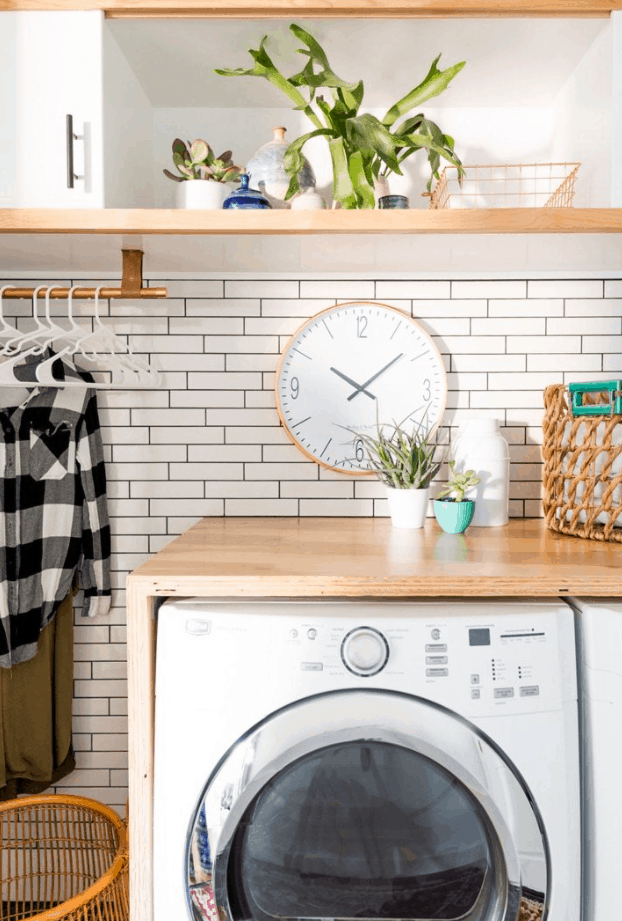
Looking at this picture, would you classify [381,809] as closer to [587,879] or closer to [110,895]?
[587,879]

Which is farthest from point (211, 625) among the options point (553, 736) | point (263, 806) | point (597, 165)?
point (597, 165)

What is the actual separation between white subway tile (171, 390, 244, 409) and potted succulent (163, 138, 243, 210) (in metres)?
0.52

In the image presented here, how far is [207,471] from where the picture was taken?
187 centimetres

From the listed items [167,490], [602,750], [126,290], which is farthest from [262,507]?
[602,750]

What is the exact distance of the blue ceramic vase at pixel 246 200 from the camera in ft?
4.75

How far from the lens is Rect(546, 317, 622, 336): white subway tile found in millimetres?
1835

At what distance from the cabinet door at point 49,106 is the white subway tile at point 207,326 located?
1.60 ft

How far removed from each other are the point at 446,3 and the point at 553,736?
1.44m

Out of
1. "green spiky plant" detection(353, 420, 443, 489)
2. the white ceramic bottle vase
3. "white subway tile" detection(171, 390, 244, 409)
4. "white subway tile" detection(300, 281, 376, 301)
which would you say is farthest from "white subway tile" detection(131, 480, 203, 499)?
the white ceramic bottle vase

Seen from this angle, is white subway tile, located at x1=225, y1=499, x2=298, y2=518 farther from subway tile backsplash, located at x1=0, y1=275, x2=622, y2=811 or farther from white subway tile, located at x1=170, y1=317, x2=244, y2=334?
white subway tile, located at x1=170, y1=317, x2=244, y2=334

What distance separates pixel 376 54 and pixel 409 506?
1.06 m

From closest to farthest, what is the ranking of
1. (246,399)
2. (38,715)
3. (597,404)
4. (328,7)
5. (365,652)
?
(365,652) < (328,7) < (597,404) < (38,715) < (246,399)

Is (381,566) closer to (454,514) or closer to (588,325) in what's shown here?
(454,514)

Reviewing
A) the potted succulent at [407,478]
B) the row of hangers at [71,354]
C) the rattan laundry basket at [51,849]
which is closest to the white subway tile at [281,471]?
the potted succulent at [407,478]
